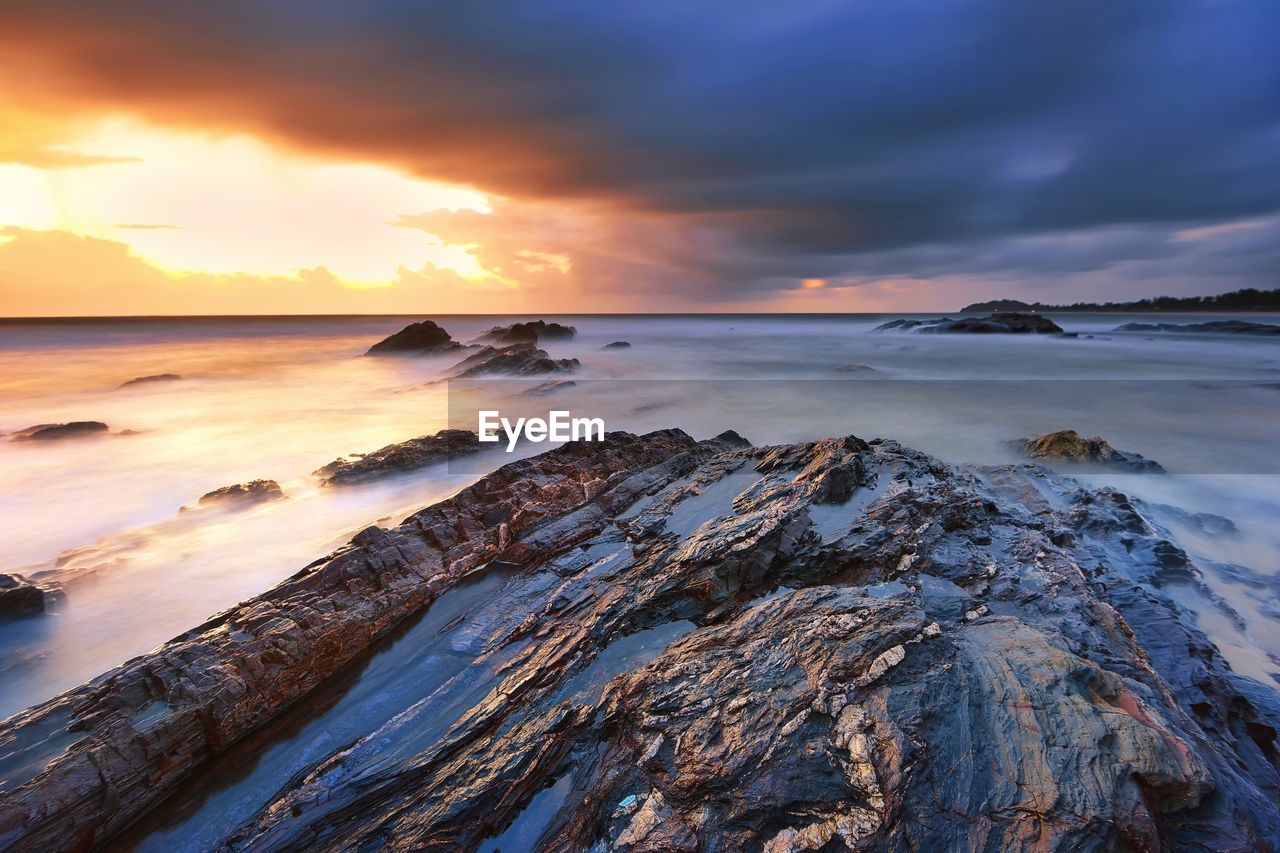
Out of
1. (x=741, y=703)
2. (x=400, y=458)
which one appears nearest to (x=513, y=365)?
(x=400, y=458)

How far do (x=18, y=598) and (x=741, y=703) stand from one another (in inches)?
338

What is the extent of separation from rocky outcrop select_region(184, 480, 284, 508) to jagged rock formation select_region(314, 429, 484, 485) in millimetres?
855

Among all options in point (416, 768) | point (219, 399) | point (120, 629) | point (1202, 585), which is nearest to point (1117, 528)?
point (1202, 585)

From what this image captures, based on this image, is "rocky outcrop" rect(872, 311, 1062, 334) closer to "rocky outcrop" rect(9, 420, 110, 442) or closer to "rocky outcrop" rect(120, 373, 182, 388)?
"rocky outcrop" rect(9, 420, 110, 442)

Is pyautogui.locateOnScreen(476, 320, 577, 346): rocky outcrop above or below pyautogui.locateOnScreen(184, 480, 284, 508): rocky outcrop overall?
above

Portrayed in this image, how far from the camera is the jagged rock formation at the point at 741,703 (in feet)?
8.83

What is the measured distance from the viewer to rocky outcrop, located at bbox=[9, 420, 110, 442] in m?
15.1

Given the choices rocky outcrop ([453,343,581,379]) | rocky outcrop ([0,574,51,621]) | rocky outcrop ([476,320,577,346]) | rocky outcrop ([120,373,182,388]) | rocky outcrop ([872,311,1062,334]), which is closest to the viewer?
rocky outcrop ([0,574,51,621])

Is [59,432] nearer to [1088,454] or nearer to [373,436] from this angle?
[373,436]

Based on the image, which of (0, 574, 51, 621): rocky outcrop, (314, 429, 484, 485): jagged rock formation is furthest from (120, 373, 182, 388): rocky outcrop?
(0, 574, 51, 621): rocky outcrop

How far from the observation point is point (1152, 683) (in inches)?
141

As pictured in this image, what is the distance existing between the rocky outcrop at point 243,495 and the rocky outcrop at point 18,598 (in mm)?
3148

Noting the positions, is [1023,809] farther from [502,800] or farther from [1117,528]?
[1117,528]

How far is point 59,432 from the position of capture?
15398 mm
